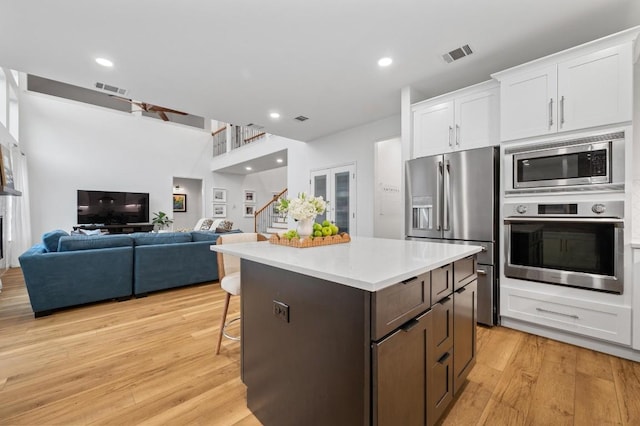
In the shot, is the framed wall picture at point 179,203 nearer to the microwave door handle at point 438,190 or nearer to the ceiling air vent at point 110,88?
the ceiling air vent at point 110,88

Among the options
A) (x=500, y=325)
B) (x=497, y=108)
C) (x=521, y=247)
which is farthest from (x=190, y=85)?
(x=500, y=325)

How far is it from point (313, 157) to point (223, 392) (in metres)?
4.94

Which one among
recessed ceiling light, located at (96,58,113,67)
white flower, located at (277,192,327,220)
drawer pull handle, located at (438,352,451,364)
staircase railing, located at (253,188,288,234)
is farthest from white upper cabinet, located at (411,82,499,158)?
staircase railing, located at (253,188,288,234)

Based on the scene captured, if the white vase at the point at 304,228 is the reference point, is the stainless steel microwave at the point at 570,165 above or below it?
above

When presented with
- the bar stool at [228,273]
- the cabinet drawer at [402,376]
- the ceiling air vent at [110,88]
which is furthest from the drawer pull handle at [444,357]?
the ceiling air vent at [110,88]

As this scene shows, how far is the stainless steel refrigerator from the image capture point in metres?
2.71

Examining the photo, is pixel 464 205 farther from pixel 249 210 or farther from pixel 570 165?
pixel 249 210

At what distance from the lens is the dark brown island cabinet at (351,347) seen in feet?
3.27

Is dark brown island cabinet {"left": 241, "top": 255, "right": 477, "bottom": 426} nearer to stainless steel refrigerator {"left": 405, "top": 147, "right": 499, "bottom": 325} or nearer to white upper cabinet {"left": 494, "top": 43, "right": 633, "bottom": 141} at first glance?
stainless steel refrigerator {"left": 405, "top": 147, "right": 499, "bottom": 325}

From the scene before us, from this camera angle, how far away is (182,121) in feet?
31.6

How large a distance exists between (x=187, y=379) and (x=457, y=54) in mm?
3697

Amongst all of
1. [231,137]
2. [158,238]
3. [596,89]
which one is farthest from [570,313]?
[231,137]

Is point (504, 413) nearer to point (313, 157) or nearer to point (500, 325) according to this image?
point (500, 325)

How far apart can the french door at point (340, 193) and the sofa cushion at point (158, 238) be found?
2.66 metres
